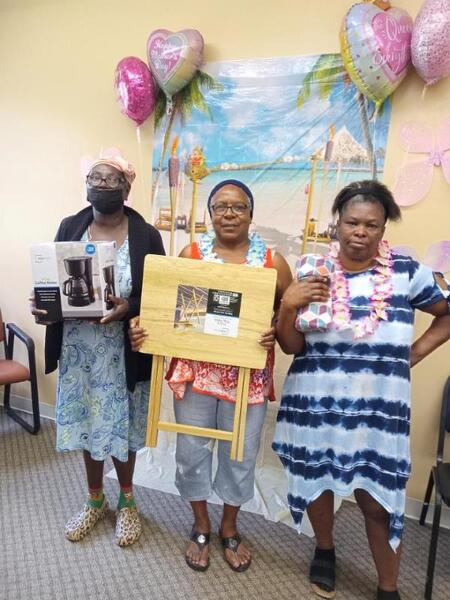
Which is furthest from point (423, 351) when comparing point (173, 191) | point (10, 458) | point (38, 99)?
point (38, 99)

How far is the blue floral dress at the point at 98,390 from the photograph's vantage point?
1750 millimetres

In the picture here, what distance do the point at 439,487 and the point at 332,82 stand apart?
181 cm

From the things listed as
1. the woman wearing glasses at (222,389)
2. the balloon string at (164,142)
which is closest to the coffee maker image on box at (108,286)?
the woman wearing glasses at (222,389)

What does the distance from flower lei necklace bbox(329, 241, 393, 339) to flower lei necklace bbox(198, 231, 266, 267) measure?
290 mm

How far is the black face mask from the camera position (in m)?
1.67

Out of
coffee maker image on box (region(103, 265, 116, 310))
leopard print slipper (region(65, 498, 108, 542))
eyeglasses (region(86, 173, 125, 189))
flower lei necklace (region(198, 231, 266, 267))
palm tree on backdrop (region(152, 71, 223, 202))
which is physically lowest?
leopard print slipper (region(65, 498, 108, 542))

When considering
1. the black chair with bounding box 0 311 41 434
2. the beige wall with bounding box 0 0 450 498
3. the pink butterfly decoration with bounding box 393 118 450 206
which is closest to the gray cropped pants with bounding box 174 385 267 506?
the beige wall with bounding box 0 0 450 498

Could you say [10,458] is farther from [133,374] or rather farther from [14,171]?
[14,171]

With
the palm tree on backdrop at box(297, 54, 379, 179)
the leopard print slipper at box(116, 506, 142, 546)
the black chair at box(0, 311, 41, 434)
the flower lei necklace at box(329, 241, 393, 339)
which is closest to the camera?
the flower lei necklace at box(329, 241, 393, 339)

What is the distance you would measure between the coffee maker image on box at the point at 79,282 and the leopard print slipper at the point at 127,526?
1018 millimetres

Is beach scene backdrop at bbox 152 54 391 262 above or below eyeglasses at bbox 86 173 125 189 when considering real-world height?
above

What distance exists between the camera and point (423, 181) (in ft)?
6.53

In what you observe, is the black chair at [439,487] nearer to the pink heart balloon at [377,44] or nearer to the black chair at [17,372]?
the pink heart balloon at [377,44]

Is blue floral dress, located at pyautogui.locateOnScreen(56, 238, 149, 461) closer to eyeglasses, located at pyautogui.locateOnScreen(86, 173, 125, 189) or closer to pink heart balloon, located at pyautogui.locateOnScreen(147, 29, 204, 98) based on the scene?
eyeglasses, located at pyautogui.locateOnScreen(86, 173, 125, 189)
